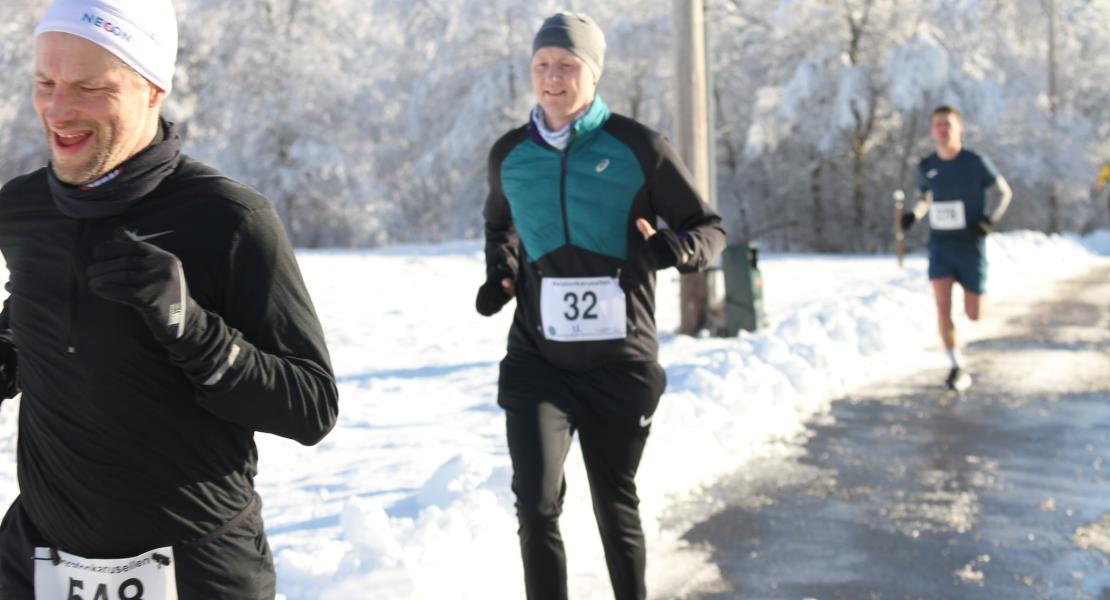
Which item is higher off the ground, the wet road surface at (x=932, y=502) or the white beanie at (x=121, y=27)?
the white beanie at (x=121, y=27)

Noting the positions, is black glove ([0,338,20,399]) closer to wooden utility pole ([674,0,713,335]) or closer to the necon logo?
the necon logo

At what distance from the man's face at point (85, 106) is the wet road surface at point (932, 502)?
3.01m

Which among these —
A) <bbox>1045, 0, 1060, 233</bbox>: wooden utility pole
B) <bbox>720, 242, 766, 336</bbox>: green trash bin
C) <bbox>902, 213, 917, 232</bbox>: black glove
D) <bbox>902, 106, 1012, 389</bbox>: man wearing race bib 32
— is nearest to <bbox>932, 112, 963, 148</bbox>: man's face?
<bbox>902, 106, 1012, 389</bbox>: man wearing race bib 32

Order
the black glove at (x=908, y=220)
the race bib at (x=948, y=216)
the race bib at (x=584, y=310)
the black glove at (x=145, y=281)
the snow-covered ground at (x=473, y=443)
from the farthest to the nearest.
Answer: the black glove at (x=908, y=220) < the race bib at (x=948, y=216) < the snow-covered ground at (x=473, y=443) < the race bib at (x=584, y=310) < the black glove at (x=145, y=281)

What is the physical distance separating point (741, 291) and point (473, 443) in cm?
514

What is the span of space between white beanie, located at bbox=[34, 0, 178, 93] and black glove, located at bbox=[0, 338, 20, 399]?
63 centimetres

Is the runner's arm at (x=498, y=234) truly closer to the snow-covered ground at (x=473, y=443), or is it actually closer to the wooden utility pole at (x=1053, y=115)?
the snow-covered ground at (x=473, y=443)

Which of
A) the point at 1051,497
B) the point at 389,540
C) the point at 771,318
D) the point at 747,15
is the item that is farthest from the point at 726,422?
the point at 747,15

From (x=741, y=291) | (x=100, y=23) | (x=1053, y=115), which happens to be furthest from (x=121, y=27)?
(x=1053, y=115)

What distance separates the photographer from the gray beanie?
138 inches

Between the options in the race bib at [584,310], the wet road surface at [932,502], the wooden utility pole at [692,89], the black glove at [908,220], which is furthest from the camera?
the wooden utility pole at [692,89]

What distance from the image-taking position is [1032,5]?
4250cm

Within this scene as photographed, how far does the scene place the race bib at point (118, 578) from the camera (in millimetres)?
1901

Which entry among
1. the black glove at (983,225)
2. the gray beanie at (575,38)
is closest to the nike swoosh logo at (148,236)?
the gray beanie at (575,38)
